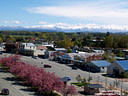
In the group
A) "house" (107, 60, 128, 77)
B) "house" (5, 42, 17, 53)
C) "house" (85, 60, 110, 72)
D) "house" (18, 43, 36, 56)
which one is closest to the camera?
"house" (107, 60, 128, 77)

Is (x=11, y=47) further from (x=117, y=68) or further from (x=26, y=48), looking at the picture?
(x=117, y=68)

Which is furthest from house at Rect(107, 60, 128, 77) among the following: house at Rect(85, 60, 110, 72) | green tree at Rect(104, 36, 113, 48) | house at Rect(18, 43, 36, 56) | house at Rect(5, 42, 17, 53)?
house at Rect(5, 42, 17, 53)

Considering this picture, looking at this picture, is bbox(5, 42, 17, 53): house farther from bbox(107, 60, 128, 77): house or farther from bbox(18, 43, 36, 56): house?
bbox(107, 60, 128, 77): house

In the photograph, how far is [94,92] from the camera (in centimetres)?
2464

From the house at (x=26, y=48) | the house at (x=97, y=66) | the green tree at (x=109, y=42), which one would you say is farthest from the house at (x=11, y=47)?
the house at (x=97, y=66)

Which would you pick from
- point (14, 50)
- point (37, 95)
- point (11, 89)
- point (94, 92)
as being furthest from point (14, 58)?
point (14, 50)

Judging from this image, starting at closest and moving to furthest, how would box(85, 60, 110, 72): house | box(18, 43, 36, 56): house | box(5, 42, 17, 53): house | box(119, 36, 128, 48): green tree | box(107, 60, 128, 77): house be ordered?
box(107, 60, 128, 77): house < box(85, 60, 110, 72): house < box(18, 43, 36, 56): house < box(5, 42, 17, 53): house < box(119, 36, 128, 48): green tree

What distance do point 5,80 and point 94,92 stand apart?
13848mm

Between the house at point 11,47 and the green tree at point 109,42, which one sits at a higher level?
the green tree at point 109,42

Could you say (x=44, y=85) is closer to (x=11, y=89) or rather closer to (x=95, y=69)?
(x=11, y=89)

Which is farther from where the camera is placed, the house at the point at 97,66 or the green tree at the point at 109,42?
the green tree at the point at 109,42

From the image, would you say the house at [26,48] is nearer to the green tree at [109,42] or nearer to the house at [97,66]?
the green tree at [109,42]

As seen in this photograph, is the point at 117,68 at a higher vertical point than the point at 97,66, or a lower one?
higher

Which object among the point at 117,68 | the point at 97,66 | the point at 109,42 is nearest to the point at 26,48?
the point at 109,42
